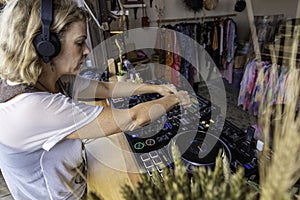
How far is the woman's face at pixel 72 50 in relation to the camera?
67cm

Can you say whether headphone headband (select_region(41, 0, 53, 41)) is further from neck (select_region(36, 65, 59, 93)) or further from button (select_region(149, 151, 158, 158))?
button (select_region(149, 151, 158, 158))

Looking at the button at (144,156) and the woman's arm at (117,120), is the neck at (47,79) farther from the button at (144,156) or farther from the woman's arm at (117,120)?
the button at (144,156)

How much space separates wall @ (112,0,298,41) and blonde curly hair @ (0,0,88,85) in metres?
2.56

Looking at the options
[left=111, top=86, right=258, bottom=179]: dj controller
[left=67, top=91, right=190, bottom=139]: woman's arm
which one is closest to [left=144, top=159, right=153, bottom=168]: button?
[left=111, top=86, right=258, bottom=179]: dj controller

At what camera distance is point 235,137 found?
0.87m

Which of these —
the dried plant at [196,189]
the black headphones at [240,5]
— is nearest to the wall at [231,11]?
the black headphones at [240,5]

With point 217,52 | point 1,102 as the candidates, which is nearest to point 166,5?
point 217,52

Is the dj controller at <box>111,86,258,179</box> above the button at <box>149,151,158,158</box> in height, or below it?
above

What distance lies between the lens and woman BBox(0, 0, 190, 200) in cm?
60

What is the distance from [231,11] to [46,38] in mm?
3650

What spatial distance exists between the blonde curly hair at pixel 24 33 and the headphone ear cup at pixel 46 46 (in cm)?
1

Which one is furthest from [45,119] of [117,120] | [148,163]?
[148,163]

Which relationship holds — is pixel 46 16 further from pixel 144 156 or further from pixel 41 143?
pixel 144 156

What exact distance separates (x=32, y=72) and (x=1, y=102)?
0.11 meters
